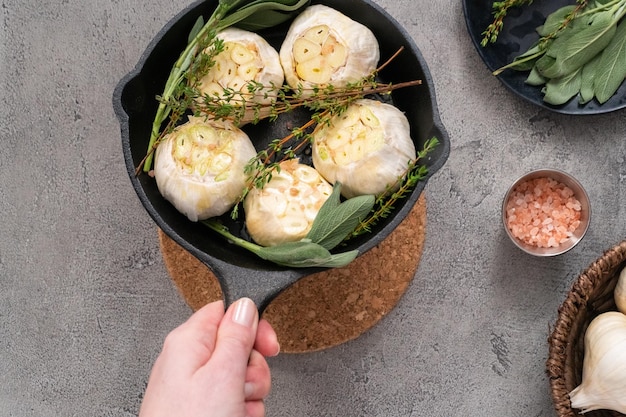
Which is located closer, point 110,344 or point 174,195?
point 174,195

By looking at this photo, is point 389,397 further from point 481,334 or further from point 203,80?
point 203,80

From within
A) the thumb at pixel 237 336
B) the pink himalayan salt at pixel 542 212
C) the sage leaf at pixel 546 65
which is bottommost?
the pink himalayan salt at pixel 542 212

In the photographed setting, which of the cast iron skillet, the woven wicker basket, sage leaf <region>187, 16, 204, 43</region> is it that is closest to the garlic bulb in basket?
the woven wicker basket

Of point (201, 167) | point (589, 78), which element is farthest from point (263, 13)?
point (589, 78)

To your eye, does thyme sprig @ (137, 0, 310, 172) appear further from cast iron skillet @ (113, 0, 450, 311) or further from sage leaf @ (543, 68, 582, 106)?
sage leaf @ (543, 68, 582, 106)

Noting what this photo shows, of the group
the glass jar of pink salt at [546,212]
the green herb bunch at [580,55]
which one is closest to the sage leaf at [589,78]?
the green herb bunch at [580,55]

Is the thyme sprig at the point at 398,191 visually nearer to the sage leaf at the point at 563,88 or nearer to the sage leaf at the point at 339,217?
the sage leaf at the point at 339,217

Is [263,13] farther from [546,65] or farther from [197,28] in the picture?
[546,65]

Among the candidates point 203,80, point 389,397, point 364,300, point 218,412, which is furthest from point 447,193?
point 218,412
